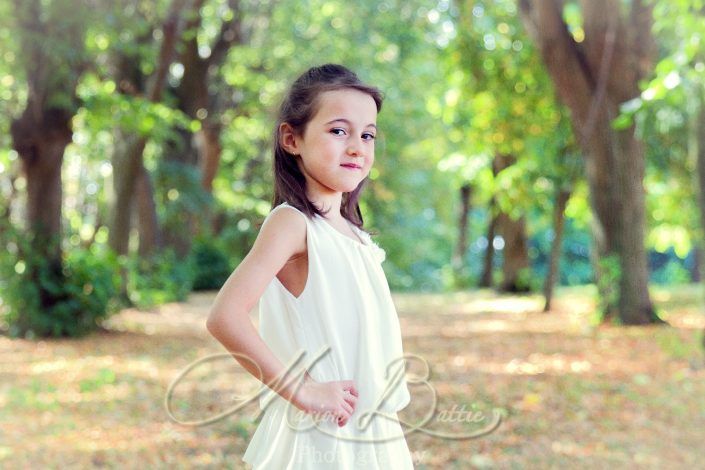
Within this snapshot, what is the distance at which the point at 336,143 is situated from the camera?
222 centimetres

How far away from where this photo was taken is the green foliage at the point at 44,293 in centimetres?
1257

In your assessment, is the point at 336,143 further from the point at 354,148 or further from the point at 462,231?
the point at 462,231

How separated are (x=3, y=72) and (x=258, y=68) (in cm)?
1221

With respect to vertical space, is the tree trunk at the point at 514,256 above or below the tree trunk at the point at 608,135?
below

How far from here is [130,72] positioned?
1597 centimetres

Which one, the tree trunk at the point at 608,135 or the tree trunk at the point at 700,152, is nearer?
the tree trunk at the point at 700,152

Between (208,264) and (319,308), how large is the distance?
2271 cm

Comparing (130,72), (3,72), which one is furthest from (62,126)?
(130,72)

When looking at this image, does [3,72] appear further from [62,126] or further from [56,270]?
[56,270]

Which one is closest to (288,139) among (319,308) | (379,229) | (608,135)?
(319,308)

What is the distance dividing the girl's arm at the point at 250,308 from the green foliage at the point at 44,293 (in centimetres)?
1121

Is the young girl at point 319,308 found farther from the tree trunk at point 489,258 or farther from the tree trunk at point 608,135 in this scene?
the tree trunk at point 489,258

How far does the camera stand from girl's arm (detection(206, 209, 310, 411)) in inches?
79.0

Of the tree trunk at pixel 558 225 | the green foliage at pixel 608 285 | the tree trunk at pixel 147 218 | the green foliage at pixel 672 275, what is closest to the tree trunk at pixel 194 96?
the tree trunk at pixel 147 218
